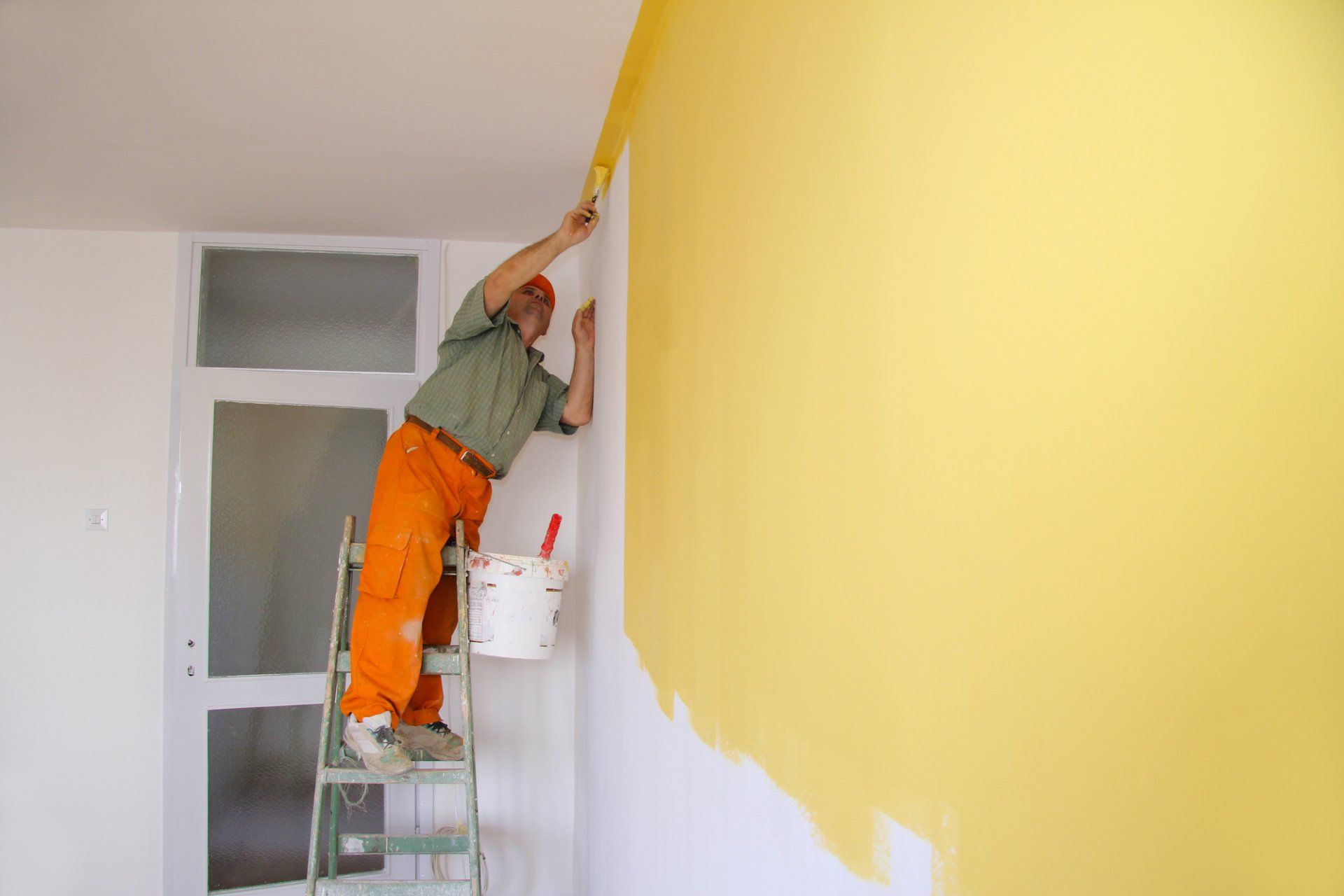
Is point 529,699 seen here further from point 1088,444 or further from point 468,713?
point 1088,444

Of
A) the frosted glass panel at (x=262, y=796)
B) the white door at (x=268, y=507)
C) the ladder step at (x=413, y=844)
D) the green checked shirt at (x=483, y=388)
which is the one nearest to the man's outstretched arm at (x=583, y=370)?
the green checked shirt at (x=483, y=388)

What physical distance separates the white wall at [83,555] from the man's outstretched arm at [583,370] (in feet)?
5.52

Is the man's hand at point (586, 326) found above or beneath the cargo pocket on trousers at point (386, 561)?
above

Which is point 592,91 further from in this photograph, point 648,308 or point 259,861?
point 259,861

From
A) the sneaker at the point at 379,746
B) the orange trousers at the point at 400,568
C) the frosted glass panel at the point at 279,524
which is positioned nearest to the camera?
the sneaker at the point at 379,746

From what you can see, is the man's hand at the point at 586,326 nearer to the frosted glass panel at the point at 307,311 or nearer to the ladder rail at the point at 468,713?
the ladder rail at the point at 468,713

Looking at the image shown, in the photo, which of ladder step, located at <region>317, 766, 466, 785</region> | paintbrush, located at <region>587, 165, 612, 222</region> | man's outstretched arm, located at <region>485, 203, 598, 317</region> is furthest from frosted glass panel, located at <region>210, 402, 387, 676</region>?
paintbrush, located at <region>587, 165, 612, 222</region>

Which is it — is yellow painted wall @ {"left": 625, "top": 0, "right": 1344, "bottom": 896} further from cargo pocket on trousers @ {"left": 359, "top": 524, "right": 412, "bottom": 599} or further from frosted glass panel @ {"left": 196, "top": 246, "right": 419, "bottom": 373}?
frosted glass panel @ {"left": 196, "top": 246, "right": 419, "bottom": 373}

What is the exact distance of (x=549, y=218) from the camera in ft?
11.0

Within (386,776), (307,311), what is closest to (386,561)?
(386,776)

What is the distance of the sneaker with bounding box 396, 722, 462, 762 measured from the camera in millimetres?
2736

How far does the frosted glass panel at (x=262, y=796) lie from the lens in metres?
3.30

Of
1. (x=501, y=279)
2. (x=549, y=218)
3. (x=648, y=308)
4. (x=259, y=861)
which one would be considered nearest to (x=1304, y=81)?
(x=648, y=308)

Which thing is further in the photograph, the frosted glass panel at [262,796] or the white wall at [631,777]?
the frosted glass panel at [262,796]
